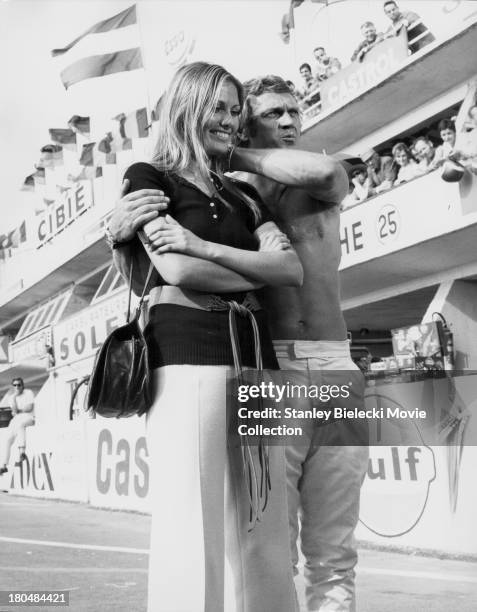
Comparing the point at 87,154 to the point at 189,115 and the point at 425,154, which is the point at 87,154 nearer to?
the point at 425,154

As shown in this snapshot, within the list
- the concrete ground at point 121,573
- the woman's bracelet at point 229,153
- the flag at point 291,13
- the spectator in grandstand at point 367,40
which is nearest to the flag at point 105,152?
the flag at point 291,13

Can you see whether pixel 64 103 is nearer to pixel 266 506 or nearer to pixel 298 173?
pixel 298 173

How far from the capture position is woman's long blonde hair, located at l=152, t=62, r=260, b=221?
71.8 inches

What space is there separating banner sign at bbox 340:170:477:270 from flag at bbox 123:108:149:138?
4.91 meters

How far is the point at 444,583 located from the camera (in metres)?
4.18

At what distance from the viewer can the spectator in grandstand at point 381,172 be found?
11.3 meters

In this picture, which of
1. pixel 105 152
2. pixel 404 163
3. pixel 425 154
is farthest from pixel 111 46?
pixel 105 152

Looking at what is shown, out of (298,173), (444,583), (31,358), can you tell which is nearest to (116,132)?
(31,358)

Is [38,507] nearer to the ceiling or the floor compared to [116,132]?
nearer to the floor

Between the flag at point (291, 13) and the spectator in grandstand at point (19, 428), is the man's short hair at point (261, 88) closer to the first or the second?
the spectator in grandstand at point (19, 428)

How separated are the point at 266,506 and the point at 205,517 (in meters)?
0.17

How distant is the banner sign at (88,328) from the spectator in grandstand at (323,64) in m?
5.26

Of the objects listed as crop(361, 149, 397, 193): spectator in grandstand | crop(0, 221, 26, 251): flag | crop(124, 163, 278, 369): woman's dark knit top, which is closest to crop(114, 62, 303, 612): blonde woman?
crop(124, 163, 278, 369): woman's dark knit top

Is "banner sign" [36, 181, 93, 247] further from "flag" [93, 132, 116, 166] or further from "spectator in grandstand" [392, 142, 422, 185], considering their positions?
"spectator in grandstand" [392, 142, 422, 185]
